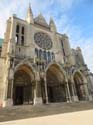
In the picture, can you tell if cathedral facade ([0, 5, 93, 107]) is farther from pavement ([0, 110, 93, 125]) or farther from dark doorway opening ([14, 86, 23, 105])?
pavement ([0, 110, 93, 125])

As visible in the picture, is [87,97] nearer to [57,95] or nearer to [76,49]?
[57,95]

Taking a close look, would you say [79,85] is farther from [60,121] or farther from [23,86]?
[60,121]

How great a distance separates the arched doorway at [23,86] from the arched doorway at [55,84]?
3.55 meters

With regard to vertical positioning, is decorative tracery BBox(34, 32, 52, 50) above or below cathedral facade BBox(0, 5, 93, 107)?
above

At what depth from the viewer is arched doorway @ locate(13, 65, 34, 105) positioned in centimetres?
1465

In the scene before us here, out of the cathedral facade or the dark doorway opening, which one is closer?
the cathedral facade

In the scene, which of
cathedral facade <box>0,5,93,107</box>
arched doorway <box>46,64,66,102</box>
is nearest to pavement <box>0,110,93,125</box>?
cathedral facade <box>0,5,93,107</box>

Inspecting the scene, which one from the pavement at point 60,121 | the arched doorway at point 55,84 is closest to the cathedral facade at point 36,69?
the arched doorway at point 55,84

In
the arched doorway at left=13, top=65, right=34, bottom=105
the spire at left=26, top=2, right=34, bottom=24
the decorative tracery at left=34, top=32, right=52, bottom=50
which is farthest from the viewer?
the spire at left=26, top=2, right=34, bottom=24

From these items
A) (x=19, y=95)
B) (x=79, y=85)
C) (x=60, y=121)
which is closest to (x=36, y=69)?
(x=19, y=95)

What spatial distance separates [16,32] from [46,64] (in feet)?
27.8

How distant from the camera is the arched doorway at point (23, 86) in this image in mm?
14646

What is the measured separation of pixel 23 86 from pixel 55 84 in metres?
5.22

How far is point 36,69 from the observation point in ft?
48.8
